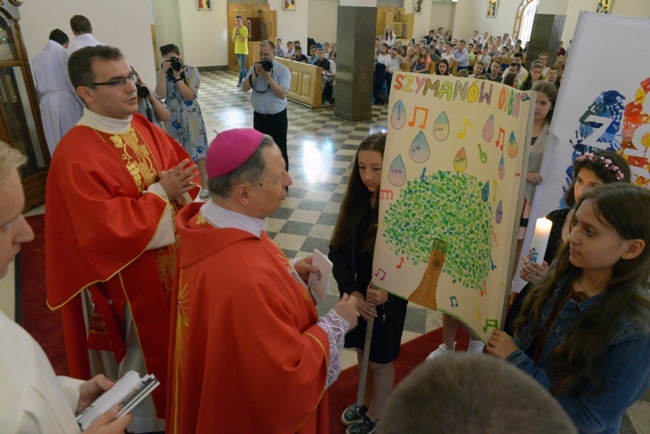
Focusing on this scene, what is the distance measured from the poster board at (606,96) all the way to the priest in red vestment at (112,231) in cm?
Result: 218

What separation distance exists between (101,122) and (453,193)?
5.59 feet

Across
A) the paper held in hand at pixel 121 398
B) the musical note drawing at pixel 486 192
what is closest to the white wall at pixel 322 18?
the musical note drawing at pixel 486 192

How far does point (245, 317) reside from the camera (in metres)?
1.32

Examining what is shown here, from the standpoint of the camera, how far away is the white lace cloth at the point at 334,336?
1525 millimetres

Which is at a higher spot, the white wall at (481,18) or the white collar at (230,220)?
the white wall at (481,18)

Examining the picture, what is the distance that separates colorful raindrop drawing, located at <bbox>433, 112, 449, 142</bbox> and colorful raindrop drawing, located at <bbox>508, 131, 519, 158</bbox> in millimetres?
330

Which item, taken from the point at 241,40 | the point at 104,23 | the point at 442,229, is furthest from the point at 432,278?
the point at 241,40

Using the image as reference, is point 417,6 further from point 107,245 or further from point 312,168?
point 107,245

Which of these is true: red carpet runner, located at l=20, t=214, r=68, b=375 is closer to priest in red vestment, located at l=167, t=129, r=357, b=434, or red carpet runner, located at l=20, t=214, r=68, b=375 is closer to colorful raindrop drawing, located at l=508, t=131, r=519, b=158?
priest in red vestment, located at l=167, t=129, r=357, b=434

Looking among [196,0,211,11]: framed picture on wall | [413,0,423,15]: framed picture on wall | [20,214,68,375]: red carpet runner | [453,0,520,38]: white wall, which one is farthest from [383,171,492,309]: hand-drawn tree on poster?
[453,0,520,38]: white wall

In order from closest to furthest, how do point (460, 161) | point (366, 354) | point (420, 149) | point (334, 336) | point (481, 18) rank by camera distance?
point (334, 336) < point (460, 161) < point (420, 149) < point (366, 354) < point (481, 18)

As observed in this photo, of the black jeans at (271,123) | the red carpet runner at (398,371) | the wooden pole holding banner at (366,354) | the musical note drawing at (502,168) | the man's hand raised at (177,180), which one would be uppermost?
the musical note drawing at (502,168)

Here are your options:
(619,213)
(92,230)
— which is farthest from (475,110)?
(92,230)

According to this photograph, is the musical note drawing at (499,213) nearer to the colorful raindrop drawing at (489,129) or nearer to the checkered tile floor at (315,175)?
the colorful raindrop drawing at (489,129)
